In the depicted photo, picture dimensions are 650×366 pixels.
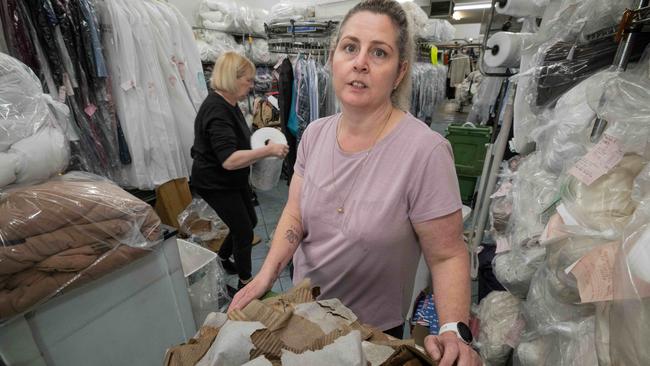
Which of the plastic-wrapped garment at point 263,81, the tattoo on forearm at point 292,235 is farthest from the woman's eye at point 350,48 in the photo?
the plastic-wrapped garment at point 263,81

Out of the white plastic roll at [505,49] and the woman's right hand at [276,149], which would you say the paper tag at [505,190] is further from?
the woman's right hand at [276,149]

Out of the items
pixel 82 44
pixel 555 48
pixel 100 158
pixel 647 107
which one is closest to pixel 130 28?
pixel 82 44

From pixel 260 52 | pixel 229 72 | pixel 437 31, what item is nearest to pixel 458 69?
pixel 437 31

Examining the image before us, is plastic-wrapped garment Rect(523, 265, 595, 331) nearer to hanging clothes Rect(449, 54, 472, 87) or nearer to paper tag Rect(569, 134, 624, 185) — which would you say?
paper tag Rect(569, 134, 624, 185)

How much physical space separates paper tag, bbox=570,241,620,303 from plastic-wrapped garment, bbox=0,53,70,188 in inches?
57.9

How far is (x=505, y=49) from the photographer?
1550 millimetres

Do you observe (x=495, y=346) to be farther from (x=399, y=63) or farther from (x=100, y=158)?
(x=100, y=158)

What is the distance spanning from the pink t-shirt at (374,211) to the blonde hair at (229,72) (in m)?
1.00

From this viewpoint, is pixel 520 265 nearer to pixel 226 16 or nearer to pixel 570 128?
pixel 570 128

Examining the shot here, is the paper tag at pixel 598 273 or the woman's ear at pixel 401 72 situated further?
the woman's ear at pixel 401 72

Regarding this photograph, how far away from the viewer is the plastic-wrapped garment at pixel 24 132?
92 cm

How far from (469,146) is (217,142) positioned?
2523 mm

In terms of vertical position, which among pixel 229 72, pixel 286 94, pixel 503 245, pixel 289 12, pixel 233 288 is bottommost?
pixel 233 288

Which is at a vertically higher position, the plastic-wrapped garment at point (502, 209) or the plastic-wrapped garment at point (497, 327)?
the plastic-wrapped garment at point (502, 209)
